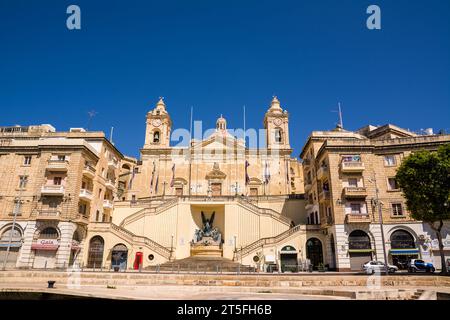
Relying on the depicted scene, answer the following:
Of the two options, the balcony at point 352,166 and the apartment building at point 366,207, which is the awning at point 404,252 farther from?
the balcony at point 352,166

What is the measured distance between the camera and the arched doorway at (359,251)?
32.3m

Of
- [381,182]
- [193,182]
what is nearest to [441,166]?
[381,182]

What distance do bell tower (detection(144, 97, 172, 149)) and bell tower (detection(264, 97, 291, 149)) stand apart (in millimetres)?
18875

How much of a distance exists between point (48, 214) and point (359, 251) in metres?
33.6

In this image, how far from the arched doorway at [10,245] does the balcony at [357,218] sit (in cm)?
3536

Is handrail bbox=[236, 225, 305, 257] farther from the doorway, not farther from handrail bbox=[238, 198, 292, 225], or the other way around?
the doorway

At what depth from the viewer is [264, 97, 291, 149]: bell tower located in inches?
2238

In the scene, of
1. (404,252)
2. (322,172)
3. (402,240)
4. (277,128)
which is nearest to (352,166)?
(322,172)

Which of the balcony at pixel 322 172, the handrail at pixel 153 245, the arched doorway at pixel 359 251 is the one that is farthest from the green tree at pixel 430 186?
the handrail at pixel 153 245

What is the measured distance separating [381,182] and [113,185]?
1419 inches

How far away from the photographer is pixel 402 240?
1286 inches

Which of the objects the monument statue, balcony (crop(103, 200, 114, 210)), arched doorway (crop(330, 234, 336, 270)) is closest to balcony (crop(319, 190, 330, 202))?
arched doorway (crop(330, 234, 336, 270))
